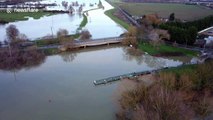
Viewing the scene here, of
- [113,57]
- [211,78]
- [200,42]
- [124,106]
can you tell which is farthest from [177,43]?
[124,106]

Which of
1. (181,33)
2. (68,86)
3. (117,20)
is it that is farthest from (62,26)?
(68,86)

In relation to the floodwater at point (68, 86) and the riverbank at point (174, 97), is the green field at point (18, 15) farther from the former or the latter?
the riverbank at point (174, 97)

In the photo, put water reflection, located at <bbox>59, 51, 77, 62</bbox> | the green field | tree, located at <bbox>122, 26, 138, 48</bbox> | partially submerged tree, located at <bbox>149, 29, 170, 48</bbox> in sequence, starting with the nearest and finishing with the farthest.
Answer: water reflection, located at <bbox>59, 51, 77, 62</bbox>, partially submerged tree, located at <bbox>149, 29, 170, 48</bbox>, tree, located at <bbox>122, 26, 138, 48</bbox>, the green field

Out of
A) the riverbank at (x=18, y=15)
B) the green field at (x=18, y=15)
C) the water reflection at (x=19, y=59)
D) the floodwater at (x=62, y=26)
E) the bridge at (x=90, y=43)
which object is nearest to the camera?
the water reflection at (x=19, y=59)

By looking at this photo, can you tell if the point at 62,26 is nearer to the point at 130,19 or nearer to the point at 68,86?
the point at 130,19

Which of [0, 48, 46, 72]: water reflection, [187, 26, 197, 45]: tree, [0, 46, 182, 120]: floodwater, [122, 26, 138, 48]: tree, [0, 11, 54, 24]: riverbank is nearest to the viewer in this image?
[0, 46, 182, 120]: floodwater

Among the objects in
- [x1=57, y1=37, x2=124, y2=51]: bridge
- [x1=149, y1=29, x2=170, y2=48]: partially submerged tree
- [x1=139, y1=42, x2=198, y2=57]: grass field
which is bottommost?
[x1=139, y1=42, x2=198, y2=57]: grass field

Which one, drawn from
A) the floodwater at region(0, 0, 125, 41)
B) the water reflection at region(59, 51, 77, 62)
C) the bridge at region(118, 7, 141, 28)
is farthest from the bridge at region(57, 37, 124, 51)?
the bridge at region(118, 7, 141, 28)

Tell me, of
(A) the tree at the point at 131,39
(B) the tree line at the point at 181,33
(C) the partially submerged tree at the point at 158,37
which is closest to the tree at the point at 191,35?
(B) the tree line at the point at 181,33

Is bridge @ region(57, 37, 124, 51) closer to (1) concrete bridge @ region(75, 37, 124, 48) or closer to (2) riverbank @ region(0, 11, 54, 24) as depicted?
(1) concrete bridge @ region(75, 37, 124, 48)

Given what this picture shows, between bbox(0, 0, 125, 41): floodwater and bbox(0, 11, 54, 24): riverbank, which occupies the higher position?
bbox(0, 11, 54, 24): riverbank
